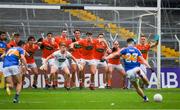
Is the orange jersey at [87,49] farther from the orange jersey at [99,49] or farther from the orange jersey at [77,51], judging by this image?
the orange jersey at [99,49]

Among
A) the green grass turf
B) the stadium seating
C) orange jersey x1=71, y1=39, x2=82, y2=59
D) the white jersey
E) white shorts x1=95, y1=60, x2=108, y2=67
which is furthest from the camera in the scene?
the stadium seating

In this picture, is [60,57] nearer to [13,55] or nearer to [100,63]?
[100,63]

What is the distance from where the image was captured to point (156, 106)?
1700cm

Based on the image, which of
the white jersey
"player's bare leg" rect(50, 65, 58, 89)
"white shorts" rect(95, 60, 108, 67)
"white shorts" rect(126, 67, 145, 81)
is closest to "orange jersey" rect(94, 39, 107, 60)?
"white shorts" rect(95, 60, 108, 67)

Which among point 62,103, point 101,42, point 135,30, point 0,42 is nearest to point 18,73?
point 62,103

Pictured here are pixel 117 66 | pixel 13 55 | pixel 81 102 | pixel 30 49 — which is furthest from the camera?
pixel 117 66

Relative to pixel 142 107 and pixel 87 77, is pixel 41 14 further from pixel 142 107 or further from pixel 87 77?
pixel 142 107

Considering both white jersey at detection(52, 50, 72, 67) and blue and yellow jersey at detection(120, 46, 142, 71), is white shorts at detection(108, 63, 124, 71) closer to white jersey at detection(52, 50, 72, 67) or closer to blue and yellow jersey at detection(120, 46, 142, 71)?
white jersey at detection(52, 50, 72, 67)

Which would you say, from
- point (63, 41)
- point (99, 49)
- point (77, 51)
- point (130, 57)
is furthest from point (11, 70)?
point (99, 49)

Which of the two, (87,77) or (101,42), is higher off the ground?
(101,42)

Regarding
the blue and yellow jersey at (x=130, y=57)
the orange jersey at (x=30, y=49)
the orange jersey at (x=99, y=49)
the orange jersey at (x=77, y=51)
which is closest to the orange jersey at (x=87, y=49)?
the orange jersey at (x=77, y=51)

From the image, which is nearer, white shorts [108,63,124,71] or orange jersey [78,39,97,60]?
orange jersey [78,39,97,60]

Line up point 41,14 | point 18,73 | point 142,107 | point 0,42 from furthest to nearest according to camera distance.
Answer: point 41,14 → point 0,42 → point 18,73 → point 142,107

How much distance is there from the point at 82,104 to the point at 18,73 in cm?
278
